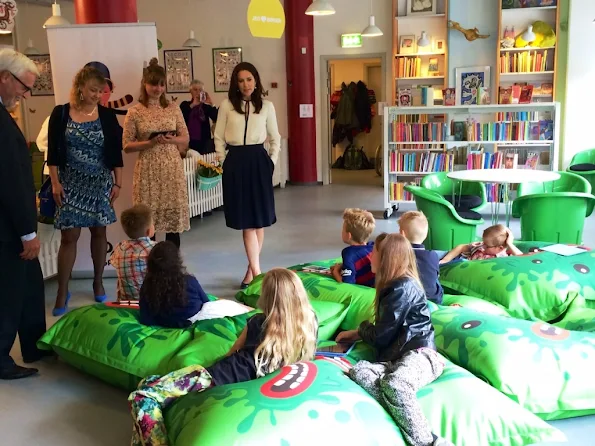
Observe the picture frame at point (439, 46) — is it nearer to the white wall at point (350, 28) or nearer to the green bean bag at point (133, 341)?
the white wall at point (350, 28)

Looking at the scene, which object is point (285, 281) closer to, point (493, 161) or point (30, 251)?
point (30, 251)

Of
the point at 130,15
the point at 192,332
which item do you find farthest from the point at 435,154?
the point at 192,332

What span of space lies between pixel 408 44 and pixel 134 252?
7524 mm

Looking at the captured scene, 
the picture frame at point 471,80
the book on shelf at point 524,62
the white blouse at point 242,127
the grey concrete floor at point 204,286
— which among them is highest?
the book on shelf at point 524,62

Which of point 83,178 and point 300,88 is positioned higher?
point 300,88

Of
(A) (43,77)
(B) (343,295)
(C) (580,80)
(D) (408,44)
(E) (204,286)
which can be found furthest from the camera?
(A) (43,77)

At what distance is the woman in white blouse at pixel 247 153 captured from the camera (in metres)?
4.72

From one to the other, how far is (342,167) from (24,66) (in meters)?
11.1

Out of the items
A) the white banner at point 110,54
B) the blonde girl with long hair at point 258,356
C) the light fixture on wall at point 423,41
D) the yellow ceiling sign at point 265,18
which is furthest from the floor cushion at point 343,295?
the light fixture on wall at point 423,41

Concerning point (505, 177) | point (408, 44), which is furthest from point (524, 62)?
point (505, 177)

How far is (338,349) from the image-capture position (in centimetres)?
323

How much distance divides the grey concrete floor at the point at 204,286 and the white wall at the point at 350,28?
2250 mm

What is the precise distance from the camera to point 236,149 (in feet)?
15.7

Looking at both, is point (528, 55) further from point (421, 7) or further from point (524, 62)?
point (421, 7)
